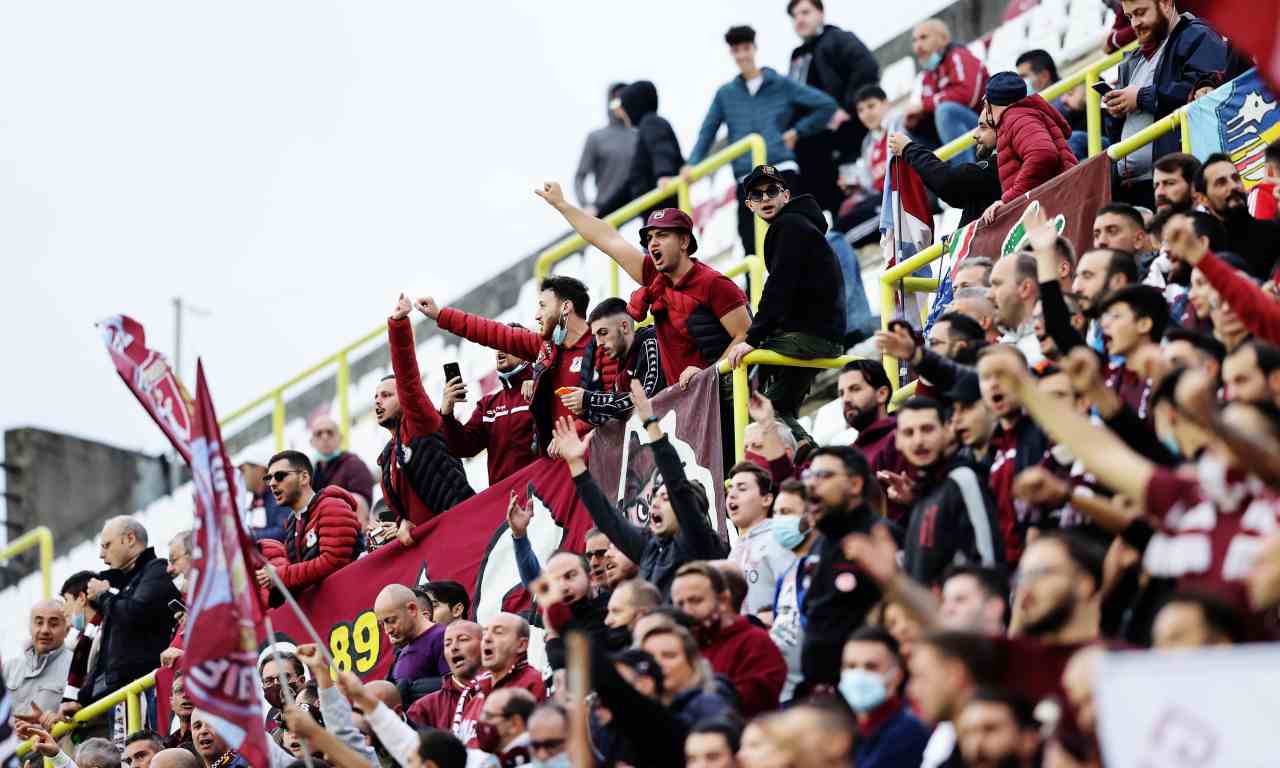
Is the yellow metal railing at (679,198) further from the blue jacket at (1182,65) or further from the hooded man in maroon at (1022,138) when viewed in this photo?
the blue jacket at (1182,65)

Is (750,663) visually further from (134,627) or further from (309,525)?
(134,627)

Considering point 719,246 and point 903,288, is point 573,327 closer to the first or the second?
point 903,288

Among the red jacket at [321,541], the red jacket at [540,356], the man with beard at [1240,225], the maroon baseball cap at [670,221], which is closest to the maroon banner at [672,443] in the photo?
the red jacket at [540,356]

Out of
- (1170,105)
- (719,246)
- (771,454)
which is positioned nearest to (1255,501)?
(771,454)

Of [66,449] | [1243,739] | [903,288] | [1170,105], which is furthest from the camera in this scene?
[66,449]

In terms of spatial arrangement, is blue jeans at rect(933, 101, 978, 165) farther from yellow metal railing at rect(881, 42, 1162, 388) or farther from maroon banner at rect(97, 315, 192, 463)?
maroon banner at rect(97, 315, 192, 463)

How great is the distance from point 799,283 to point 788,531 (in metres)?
2.35

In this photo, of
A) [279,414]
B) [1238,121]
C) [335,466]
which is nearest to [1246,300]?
[1238,121]

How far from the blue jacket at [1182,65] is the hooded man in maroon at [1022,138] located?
0.46 metres

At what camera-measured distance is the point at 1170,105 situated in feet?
39.8

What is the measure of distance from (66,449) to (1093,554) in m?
21.6

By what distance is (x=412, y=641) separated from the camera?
1242cm

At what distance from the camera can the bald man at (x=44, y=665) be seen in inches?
612

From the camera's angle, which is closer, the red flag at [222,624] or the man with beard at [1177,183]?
the red flag at [222,624]
